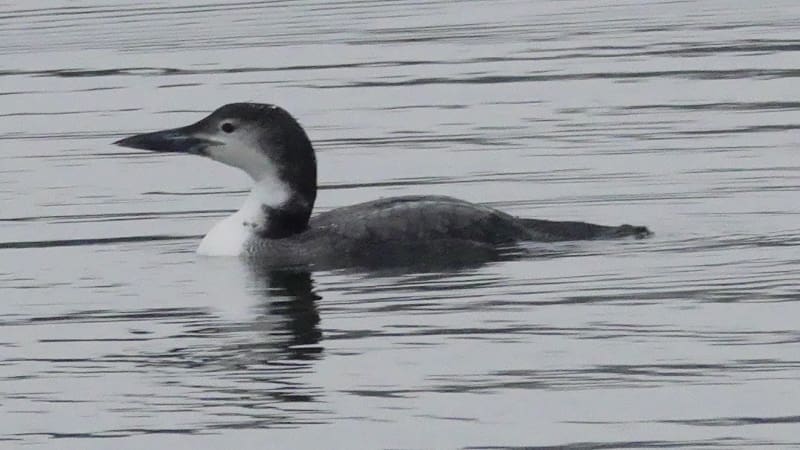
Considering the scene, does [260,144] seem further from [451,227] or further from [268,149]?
[451,227]

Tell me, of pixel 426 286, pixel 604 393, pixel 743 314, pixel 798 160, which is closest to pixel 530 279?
pixel 426 286

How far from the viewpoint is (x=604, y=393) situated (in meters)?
8.48

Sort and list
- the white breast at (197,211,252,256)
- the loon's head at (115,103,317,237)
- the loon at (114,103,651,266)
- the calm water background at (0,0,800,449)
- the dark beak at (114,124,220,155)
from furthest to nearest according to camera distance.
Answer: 1. the dark beak at (114,124,220,155)
2. the loon's head at (115,103,317,237)
3. the white breast at (197,211,252,256)
4. the loon at (114,103,651,266)
5. the calm water background at (0,0,800,449)

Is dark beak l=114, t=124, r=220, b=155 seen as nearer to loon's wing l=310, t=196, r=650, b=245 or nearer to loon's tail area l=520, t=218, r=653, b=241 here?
loon's wing l=310, t=196, r=650, b=245

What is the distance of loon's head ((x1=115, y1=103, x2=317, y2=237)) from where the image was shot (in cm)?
1210

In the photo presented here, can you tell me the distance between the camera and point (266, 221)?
12.1 meters

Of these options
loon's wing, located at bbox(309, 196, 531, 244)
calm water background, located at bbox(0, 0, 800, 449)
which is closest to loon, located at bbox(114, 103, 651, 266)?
loon's wing, located at bbox(309, 196, 531, 244)

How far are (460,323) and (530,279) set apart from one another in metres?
1.08

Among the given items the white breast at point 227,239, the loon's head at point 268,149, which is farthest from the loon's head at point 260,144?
the white breast at point 227,239

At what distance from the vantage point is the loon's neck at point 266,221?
12.0 metres

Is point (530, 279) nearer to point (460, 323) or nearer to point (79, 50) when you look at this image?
point (460, 323)

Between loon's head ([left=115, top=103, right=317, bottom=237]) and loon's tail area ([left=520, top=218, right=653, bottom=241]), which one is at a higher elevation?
loon's head ([left=115, top=103, right=317, bottom=237])

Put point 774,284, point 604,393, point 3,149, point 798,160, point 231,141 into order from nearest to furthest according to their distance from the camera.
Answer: point 604,393 < point 774,284 < point 231,141 < point 798,160 < point 3,149

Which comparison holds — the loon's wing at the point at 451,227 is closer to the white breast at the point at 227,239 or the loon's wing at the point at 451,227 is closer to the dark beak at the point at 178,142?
the white breast at the point at 227,239
